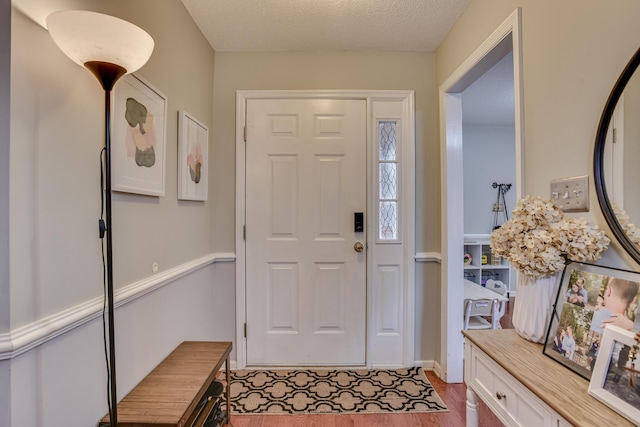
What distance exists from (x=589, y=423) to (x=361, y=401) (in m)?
1.41

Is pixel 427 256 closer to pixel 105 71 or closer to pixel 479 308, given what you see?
pixel 479 308

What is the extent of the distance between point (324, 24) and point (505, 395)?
210 centimetres

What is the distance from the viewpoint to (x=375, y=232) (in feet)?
7.17

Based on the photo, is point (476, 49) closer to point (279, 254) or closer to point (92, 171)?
point (279, 254)

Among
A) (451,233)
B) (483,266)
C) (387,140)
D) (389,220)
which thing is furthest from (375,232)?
(483,266)

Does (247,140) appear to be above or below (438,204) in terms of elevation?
above

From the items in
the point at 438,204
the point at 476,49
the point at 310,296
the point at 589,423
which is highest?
the point at 476,49

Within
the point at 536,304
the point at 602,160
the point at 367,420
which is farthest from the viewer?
the point at 367,420

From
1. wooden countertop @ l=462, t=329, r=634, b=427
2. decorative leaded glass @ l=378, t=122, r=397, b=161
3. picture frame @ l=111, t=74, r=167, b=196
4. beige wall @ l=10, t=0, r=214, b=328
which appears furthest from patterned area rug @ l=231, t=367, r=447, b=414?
decorative leaded glass @ l=378, t=122, r=397, b=161

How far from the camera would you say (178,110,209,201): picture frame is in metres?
1.67

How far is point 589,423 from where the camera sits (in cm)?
65

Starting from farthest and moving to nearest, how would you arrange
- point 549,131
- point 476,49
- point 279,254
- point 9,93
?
point 279,254 → point 476,49 → point 549,131 → point 9,93

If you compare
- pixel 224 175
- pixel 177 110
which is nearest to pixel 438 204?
pixel 224 175

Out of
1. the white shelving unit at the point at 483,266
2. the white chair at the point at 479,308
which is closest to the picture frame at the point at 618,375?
the white chair at the point at 479,308
